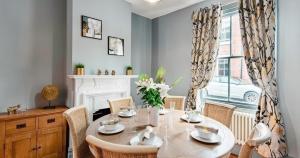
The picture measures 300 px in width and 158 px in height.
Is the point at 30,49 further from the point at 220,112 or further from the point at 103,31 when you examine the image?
the point at 220,112

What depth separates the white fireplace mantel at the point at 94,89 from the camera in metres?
2.82

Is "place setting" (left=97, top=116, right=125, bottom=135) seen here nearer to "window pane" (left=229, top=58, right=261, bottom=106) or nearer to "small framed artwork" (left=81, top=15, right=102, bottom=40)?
"small framed artwork" (left=81, top=15, right=102, bottom=40)

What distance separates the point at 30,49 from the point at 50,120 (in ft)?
3.88

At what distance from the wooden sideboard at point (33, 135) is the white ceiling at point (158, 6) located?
259 cm

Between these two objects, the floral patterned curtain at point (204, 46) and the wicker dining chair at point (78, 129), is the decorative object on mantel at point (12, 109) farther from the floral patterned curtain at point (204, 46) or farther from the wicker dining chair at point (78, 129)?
the floral patterned curtain at point (204, 46)

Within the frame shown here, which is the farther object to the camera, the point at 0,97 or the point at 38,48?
the point at 38,48

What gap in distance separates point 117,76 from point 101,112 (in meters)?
0.74

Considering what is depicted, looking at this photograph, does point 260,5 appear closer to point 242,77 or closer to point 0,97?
point 242,77

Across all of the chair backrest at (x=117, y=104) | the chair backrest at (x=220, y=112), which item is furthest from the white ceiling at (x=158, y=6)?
the chair backrest at (x=220, y=112)

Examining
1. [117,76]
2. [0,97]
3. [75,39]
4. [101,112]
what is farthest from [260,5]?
[0,97]

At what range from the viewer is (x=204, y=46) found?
Result: 3277mm

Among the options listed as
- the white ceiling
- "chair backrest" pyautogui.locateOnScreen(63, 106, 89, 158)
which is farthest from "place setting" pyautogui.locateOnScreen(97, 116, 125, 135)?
the white ceiling

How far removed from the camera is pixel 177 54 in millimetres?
3926

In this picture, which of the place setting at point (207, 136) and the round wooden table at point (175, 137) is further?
the place setting at point (207, 136)
